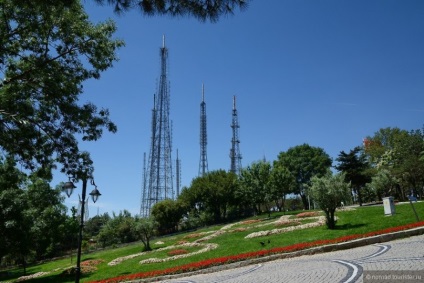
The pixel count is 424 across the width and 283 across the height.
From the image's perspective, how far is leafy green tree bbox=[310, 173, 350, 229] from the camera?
24.6 metres

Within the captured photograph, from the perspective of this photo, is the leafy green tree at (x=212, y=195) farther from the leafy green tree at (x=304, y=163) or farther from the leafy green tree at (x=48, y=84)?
the leafy green tree at (x=48, y=84)

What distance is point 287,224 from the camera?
31.3 metres

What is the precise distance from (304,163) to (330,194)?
47291 mm

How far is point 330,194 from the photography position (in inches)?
970

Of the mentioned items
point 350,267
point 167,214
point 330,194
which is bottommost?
point 350,267

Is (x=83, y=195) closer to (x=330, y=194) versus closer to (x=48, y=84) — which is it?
(x=48, y=84)

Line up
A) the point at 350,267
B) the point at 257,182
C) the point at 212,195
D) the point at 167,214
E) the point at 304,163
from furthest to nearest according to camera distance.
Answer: the point at 304,163
the point at 212,195
the point at 167,214
the point at 257,182
the point at 350,267

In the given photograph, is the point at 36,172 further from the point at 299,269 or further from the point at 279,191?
the point at 279,191

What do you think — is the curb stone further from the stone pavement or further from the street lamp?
the street lamp

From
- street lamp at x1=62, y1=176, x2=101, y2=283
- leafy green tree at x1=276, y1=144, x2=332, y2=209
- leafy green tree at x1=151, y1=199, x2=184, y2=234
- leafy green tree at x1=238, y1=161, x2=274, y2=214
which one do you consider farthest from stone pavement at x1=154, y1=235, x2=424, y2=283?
leafy green tree at x1=276, y1=144, x2=332, y2=209

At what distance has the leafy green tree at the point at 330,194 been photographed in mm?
24625

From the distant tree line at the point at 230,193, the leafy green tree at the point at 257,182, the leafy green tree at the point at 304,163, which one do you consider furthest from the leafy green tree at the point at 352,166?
the leafy green tree at the point at 304,163

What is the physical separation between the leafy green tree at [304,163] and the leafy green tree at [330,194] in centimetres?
4433

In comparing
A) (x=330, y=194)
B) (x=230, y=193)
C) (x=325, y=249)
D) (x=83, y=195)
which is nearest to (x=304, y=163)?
(x=230, y=193)
